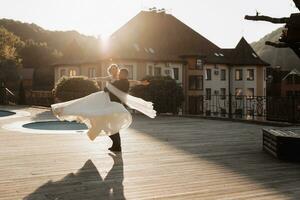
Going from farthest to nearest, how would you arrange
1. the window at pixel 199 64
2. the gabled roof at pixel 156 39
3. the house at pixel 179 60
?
the window at pixel 199 64 < the gabled roof at pixel 156 39 < the house at pixel 179 60

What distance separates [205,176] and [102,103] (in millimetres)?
3267

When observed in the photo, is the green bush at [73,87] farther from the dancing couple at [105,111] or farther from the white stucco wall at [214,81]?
the white stucco wall at [214,81]

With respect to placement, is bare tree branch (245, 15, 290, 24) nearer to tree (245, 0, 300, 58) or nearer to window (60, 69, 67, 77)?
tree (245, 0, 300, 58)

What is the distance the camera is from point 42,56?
3159 inches

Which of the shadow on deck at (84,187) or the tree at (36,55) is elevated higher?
the tree at (36,55)

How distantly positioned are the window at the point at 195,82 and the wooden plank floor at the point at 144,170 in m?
41.0

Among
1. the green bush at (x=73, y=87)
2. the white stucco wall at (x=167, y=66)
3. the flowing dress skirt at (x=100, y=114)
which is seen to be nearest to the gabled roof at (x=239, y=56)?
the white stucco wall at (x=167, y=66)

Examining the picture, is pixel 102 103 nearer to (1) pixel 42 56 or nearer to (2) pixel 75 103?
(2) pixel 75 103

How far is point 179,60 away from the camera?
50.1 meters

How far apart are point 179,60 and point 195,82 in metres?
3.85

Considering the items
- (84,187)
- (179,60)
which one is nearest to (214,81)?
(179,60)

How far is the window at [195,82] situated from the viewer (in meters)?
51.4

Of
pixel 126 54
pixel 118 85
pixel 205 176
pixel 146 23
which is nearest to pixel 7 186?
pixel 205 176

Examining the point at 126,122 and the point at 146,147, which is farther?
the point at 146,147
